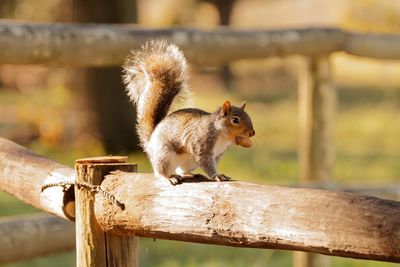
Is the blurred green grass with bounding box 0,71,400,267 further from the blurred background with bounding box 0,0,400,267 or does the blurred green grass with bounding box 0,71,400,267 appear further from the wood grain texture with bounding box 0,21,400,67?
the wood grain texture with bounding box 0,21,400,67

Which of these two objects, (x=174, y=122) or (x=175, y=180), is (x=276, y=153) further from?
(x=175, y=180)

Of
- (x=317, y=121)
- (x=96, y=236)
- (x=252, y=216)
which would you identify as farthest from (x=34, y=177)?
(x=317, y=121)

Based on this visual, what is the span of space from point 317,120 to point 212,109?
4.84 meters

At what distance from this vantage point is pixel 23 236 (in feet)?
12.1

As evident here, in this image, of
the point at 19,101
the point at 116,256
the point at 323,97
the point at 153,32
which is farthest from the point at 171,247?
the point at 19,101

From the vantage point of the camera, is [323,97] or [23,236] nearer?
[23,236]

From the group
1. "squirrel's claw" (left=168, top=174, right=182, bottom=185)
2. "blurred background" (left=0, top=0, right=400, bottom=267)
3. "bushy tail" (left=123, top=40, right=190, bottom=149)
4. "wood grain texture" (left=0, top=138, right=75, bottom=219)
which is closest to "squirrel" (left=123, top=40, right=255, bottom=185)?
"bushy tail" (left=123, top=40, right=190, bottom=149)

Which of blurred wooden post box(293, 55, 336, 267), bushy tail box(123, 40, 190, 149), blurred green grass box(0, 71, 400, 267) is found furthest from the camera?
blurred green grass box(0, 71, 400, 267)

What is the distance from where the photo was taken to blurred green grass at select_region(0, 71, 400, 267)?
17.9 ft

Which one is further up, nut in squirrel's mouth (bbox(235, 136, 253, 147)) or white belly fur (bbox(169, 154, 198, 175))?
nut in squirrel's mouth (bbox(235, 136, 253, 147))

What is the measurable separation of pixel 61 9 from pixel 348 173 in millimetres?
2625

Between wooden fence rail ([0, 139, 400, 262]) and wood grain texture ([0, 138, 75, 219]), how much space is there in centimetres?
2

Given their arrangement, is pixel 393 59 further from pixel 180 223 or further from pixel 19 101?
pixel 19 101

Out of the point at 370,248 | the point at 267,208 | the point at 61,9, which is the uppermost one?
the point at 61,9
